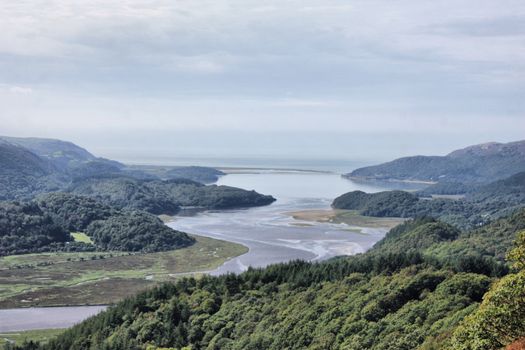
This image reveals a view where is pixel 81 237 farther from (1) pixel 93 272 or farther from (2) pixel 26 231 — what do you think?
(1) pixel 93 272

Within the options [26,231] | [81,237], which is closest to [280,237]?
[81,237]

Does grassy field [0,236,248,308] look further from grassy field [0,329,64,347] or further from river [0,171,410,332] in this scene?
grassy field [0,329,64,347]

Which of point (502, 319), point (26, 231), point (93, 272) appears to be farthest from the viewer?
point (26, 231)

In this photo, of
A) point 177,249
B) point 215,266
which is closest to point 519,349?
point 215,266

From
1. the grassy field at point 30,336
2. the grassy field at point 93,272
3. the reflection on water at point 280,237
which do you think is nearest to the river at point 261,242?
the reflection on water at point 280,237

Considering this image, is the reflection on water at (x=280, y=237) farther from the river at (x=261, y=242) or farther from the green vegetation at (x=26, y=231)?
the green vegetation at (x=26, y=231)

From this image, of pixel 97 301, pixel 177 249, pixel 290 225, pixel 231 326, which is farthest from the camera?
pixel 290 225

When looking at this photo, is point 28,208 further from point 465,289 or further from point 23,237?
point 465,289
